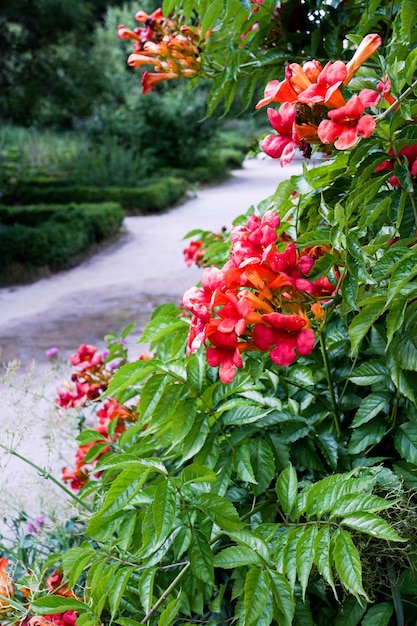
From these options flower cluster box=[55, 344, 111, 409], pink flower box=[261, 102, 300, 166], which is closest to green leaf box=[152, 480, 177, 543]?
pink flower box=[261, 102, 300, 166]

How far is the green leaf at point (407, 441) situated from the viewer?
1180 mm

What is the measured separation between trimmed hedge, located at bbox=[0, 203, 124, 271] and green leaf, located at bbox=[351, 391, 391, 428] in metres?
7.20

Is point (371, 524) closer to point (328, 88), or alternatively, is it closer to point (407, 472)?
point (407, 472)

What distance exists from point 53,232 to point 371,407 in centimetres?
753

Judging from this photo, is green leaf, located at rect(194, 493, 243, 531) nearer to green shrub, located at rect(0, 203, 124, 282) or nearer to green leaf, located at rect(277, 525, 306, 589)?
green leaf, located at rect(277, 525, 306, 589)

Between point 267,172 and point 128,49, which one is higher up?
point 128,49

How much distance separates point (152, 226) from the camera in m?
11.1

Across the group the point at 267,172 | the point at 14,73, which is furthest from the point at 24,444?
the point at 267,172

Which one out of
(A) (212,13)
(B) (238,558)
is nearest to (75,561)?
(B) (238,558)

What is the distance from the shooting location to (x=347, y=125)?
89 centimetres

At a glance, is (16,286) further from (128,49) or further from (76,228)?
(128,49)

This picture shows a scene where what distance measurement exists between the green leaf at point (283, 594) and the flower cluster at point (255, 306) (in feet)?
1.03

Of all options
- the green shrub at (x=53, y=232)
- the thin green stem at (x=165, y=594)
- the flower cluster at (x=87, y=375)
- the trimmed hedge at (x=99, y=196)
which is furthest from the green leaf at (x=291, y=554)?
the trimmed hedge at (x=99, y=196)

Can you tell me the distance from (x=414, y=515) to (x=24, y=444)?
103 inches
